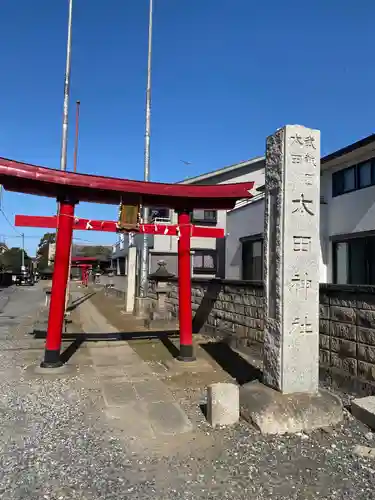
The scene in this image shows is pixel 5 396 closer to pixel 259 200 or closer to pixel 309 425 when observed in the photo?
pixel 309 425

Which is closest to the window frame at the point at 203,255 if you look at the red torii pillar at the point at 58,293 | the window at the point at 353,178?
the window at the point at 353,178

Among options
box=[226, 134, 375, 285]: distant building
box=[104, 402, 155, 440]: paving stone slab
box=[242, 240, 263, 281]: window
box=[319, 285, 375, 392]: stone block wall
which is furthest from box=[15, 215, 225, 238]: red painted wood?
box=[242, 240, 263, 281]: window

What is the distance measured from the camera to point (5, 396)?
6.24 meters

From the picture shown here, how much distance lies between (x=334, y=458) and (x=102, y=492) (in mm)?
2283

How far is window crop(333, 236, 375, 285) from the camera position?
38.3 feet

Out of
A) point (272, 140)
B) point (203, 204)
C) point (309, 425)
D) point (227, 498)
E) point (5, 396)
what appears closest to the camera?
point (227, 498)

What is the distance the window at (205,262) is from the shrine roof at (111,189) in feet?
55.0

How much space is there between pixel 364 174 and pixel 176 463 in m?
10.5

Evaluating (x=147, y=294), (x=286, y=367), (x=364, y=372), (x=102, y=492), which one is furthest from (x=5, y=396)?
(x=147, y=294)

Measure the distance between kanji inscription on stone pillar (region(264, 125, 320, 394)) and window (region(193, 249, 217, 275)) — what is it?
20417 millimetres

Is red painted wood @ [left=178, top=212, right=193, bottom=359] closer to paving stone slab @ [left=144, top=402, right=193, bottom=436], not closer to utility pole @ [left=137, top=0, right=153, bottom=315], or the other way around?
paving stone slab @ [left=144, top=402, right=193, bottom=436]

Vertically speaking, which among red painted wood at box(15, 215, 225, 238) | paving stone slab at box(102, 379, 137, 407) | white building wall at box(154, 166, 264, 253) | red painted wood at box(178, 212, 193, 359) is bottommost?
paving stone slab at box(102, 379, 137, 407)

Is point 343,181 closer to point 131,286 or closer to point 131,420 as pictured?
point 131,420

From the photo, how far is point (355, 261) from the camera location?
1236cm
